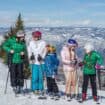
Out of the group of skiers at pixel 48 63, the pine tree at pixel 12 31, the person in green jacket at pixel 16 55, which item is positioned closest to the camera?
the group of skiers at pixel 48 63

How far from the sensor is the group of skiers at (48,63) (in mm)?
12602

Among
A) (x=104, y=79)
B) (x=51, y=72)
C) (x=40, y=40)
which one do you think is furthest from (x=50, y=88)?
(x=104, y=79)

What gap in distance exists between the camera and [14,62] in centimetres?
1307

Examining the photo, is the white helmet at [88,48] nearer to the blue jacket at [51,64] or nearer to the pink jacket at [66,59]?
the pink jacket at [66,59]

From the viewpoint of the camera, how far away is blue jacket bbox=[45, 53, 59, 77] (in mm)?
12891

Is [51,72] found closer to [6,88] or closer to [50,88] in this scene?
[50,88]

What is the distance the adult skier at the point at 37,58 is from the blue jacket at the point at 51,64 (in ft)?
0.39

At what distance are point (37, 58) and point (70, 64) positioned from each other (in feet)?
2.80

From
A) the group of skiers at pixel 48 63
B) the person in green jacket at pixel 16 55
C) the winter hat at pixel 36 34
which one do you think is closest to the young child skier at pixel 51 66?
the group of skiers at pixel 48 63

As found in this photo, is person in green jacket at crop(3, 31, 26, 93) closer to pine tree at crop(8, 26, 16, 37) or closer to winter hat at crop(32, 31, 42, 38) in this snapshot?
winter hat at crop(32, 31, 42, 38)

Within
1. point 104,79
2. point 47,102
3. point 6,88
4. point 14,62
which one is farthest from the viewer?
point 104,79

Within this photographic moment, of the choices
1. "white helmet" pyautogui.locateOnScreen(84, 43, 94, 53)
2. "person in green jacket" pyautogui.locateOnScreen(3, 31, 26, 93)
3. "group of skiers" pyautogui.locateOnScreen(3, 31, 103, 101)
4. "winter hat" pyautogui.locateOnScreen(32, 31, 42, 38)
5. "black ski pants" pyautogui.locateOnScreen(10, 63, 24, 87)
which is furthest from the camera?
"black ski pants" pyautogui.locateOnScreen(10, 63, 24, 87)

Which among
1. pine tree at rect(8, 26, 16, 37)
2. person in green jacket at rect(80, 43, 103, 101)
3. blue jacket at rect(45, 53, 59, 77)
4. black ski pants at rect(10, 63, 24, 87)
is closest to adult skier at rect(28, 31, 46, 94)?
blue jacket at rect(45, 53, 59, 77)

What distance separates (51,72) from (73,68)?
597 millimetres
